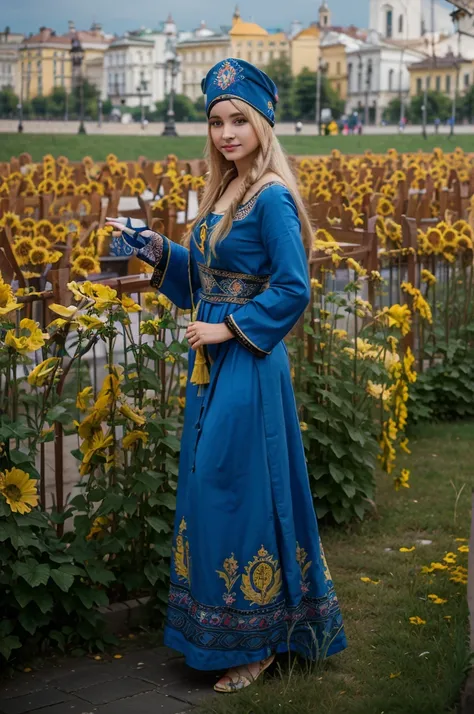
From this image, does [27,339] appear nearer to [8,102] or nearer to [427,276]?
[427,276]

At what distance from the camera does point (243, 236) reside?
3.27 metres

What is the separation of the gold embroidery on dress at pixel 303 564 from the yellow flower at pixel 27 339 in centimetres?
88

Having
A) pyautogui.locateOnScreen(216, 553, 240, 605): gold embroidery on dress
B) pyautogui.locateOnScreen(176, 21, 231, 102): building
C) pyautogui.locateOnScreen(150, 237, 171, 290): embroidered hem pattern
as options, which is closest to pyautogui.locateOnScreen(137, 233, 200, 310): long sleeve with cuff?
pyautogui.locateOnScreen(150, 237, 171, 290): embroidered hem pattern

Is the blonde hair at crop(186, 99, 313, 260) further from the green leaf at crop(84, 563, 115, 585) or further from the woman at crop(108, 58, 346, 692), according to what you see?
the green leaf at crop(84, 563, 115, 585)

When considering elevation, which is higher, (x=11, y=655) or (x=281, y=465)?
(x=281, y=465)

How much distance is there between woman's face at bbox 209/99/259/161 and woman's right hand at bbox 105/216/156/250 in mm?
357

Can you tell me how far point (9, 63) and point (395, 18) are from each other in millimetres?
66693

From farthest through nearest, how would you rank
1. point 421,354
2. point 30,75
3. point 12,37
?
1. point 12,37
2. point 30,75
3. point 421,354

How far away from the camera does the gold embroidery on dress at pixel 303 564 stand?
340 centimetres

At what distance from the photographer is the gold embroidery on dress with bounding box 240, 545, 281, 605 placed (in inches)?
129

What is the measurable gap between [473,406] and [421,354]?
1.40ft

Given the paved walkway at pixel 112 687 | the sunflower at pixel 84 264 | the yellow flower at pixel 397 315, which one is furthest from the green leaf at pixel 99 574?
the sunflower at pixel 84 264

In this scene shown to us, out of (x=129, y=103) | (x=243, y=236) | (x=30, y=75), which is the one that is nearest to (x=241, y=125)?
(x=243, y=236)

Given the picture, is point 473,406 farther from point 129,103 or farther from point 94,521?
point 129,103
